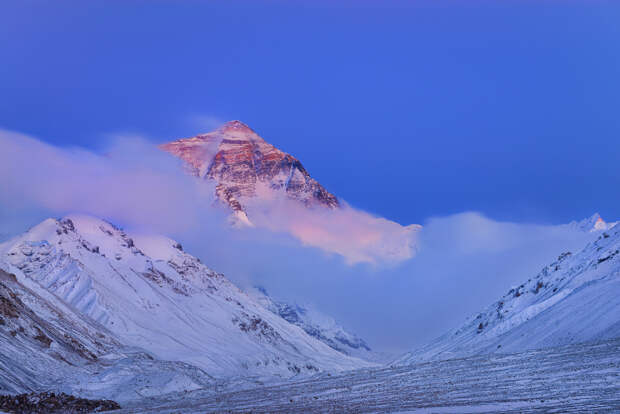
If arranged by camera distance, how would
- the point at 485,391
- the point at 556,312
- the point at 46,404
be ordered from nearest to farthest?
the point at 485,391 < the point at 46,404 < the point at 556,312

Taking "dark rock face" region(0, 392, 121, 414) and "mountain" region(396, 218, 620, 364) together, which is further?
"mountain" region(396, 218, 620, 364)

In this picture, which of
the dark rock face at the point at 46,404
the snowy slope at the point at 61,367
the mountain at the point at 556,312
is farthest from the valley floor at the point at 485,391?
the snowy slope at the point at 61,367

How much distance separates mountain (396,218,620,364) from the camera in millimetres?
69562

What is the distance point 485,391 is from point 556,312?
142ft

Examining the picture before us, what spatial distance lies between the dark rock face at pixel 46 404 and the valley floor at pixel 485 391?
20.9ft

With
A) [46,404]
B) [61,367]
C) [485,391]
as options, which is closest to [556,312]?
[485,391]

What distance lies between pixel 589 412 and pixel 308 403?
765 inches

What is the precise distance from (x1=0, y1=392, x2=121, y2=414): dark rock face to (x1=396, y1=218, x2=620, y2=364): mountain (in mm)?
47383

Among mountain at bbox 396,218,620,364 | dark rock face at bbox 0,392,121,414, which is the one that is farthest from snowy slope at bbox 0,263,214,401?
mountain at bbox 396,218,620,364

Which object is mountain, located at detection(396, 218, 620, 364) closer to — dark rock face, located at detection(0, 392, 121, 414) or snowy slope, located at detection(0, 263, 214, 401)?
snowy slope, located at detection(0, 263, 214, 401)

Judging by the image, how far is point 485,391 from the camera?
39.6m

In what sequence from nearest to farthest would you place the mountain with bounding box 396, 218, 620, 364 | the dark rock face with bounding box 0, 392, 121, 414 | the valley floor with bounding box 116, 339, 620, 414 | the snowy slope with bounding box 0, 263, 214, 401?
the valley floor with bounding box 116, 339, 620, 414, the dark rock face with bounding box 0, 392, 121, 414, the snowy slope with bounding box 0, 263, 214, 401, the mountain with bounding box 396, 218, 620, 364

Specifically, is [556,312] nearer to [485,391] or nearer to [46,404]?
[485,391]

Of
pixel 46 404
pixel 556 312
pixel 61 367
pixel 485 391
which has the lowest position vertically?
pixel 46 404
